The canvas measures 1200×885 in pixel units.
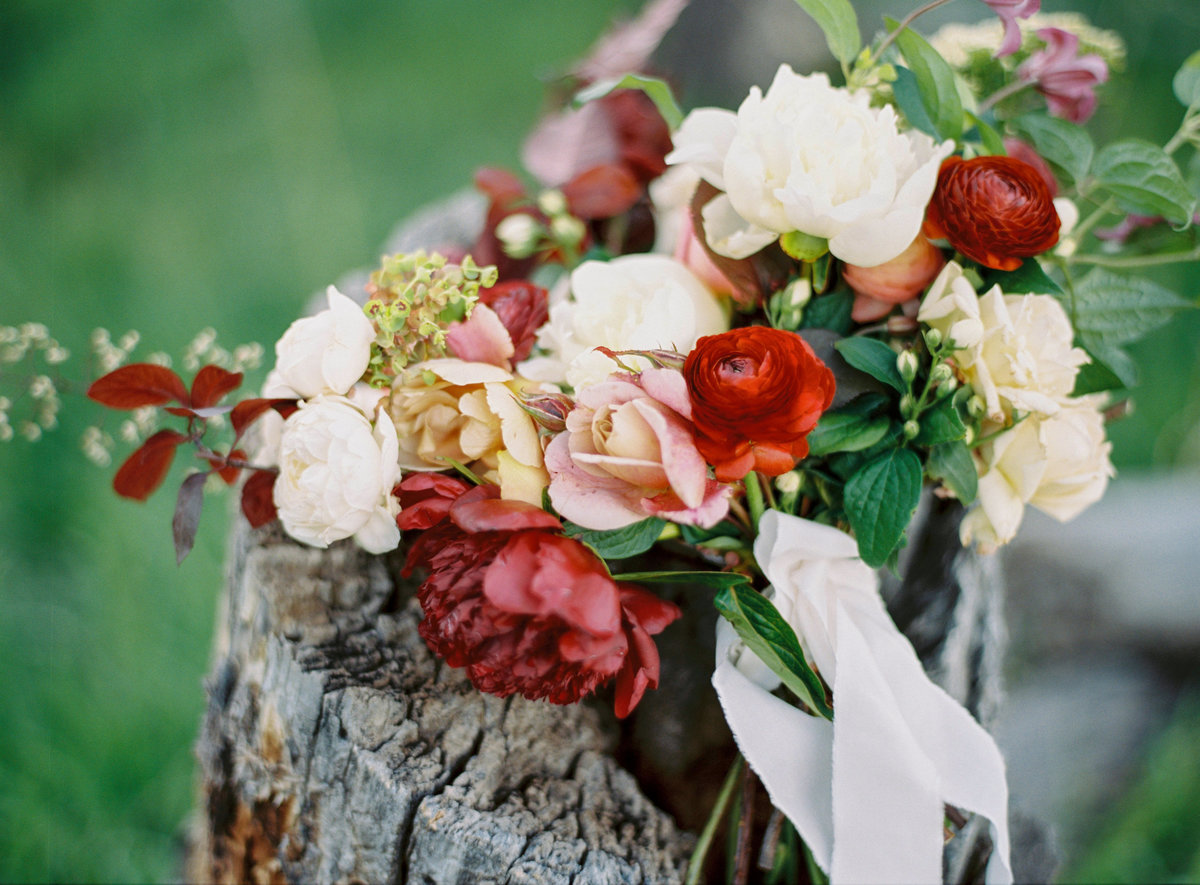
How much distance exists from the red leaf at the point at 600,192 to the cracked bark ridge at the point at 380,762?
Answer: 44cm

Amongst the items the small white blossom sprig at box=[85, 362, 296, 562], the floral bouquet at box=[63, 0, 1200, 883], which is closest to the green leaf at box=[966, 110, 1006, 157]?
the floral bouquet at box=[63, 0, 1200, 883]

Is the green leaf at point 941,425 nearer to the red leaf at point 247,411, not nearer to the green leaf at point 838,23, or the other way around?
the green leaf at point 838,23

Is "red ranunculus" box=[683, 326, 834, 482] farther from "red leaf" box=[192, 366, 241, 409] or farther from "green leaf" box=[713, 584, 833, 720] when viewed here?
"red leaf" box=[192, 366, 241, 409]

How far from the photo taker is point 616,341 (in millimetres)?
583

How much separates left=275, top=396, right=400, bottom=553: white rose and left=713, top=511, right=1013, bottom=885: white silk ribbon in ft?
0.91

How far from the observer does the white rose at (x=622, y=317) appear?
562 mm

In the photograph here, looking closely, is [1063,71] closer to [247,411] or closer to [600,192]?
[600,192]

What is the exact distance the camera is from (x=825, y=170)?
0.54 metres

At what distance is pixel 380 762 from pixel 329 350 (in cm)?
31

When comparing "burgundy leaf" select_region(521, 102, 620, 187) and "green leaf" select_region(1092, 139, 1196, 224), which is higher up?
"burgundy leaf" select_region(521, 102, 620, 187)

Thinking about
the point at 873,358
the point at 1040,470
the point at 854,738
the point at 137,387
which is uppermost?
the point at 137,387

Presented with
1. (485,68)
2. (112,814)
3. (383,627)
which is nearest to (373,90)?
(485,68)

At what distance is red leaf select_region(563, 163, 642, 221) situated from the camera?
34.9 inches

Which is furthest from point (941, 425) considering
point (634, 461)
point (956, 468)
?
point (634, 461)
